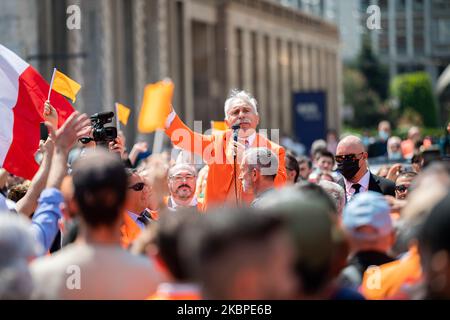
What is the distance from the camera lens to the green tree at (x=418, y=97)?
103 metres

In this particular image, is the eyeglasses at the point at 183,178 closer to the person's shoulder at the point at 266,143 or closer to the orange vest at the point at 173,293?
the person's shoulder at the point at 266,143

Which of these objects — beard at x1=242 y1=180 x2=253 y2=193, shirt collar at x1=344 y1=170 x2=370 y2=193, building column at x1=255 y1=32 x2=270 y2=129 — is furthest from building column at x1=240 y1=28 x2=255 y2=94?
beard at x1=242 y1=180 x2=253 y2=193

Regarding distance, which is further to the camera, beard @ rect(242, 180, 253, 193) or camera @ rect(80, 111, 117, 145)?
camera @ rect(80, 111, 117, 145)

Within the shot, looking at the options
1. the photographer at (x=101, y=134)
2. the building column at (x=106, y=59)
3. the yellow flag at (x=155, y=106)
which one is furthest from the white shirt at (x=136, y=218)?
the building column at (x=106, y=59)

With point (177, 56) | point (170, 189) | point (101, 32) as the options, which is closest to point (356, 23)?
point (177, 56)

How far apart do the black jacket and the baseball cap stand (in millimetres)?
3978

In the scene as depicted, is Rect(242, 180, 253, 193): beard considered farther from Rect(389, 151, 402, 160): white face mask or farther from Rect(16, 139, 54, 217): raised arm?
Rect(389, 151, 402, 160): white face mask

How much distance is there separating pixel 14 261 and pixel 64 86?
493 centimetres

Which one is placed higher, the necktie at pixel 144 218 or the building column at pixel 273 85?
the building column at pixel 273 85

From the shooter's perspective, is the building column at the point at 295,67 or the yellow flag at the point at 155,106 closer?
the yellow flag at the point at 155,106

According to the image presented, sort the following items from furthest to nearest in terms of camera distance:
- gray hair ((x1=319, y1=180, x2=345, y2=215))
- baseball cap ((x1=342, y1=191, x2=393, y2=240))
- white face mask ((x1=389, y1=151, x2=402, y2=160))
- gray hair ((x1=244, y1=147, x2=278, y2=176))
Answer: white face mask ((x1=389, y1=151, x2=402, y2=160)), gray hair ((x1=244, y1=147, x2=278, y2=176)), gray hair ((x1=319, y1=180, x2=345, y2=215)), baseball cap ((x1=342, y1=191, x2=393, y2=240))

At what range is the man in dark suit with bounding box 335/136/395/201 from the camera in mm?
9516

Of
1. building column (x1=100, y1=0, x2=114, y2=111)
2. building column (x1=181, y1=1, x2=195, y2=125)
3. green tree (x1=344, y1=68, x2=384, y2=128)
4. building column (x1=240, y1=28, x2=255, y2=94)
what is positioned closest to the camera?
building column (x1=100, y1=0, x2=114, y2=111)
